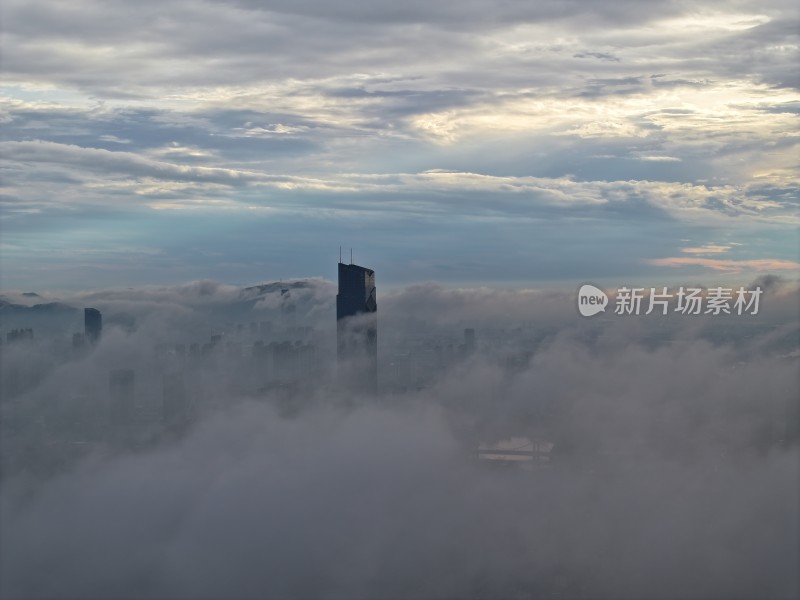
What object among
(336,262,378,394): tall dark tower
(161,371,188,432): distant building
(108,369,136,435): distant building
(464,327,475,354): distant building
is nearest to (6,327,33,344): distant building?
(108,369,136,435): distant building

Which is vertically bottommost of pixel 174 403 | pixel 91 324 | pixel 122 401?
pixel 174 403

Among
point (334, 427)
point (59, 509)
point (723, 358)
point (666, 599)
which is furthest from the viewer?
point (334, 427)

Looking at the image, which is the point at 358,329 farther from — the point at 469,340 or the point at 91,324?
the point at 91,324

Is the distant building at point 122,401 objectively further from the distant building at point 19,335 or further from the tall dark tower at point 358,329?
the tall dark tower at point 358,329

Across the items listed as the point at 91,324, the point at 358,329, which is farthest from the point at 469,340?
the point at 91,324

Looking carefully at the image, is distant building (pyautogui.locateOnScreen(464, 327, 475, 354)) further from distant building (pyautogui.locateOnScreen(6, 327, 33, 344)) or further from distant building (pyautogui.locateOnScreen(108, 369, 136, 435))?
distant building (pyautogui.locateOnScreen(6, 327, 33, 344))

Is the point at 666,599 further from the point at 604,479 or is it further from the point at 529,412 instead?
the point at 529,412

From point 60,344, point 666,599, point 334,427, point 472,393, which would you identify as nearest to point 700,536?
point 666,599
